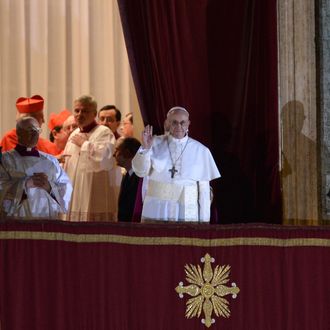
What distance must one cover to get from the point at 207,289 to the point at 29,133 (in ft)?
5.64

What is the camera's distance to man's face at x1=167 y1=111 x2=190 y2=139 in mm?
6184

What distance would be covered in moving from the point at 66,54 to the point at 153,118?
2024 mm

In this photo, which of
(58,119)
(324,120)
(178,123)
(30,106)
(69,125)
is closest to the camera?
(178,123)

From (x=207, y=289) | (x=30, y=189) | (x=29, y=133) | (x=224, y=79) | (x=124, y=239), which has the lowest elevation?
(x=207, y=289)

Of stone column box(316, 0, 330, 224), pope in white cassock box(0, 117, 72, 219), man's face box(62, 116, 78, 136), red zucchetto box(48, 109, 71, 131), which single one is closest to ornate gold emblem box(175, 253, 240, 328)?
pope in white cassock box(0, 117, 72, 219)

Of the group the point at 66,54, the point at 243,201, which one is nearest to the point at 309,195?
the point at 243,201

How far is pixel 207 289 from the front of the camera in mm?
5648

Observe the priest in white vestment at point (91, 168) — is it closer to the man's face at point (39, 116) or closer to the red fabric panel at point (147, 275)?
the man's face at point (39, 116)

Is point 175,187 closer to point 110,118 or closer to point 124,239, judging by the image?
point 124,239

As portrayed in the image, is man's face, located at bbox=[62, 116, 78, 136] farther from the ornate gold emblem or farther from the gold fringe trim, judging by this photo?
the ornate gold emblem

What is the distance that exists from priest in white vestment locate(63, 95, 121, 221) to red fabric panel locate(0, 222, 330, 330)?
6.86ft

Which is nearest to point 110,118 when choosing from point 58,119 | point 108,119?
point 108,119

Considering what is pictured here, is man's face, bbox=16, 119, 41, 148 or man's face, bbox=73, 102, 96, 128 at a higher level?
man's face, bbox=73, 102, 96, 128

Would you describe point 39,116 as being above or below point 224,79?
below
